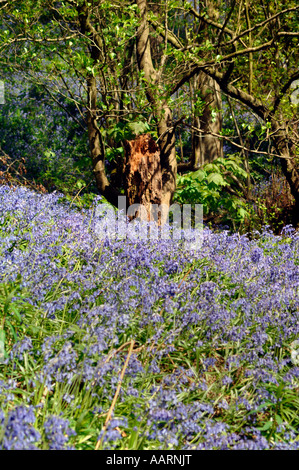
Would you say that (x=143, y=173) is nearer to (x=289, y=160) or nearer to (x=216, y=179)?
(x=216, y=179)

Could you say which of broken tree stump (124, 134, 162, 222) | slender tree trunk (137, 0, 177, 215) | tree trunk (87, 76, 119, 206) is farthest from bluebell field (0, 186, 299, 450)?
tree trunk (87, 76, 119, 206)

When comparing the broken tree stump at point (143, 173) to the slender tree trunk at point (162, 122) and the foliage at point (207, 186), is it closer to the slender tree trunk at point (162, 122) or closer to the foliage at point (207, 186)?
the slender tree trunk at point (162, 122)

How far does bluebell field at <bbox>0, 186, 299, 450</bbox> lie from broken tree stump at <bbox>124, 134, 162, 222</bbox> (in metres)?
2.23

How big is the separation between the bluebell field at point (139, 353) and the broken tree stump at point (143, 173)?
7.33 feet

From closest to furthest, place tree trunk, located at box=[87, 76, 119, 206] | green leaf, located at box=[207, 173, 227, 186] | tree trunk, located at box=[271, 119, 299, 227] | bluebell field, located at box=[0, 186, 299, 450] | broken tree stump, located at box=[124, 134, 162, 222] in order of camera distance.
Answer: bluebell field, located at box=[0, 186, 299, 450], broken tree stump, located at box=[124, 134, 162, 222], green leaf, located at box=[207, 173, 227, 186], tree trunk, located at box=[87, 76, 119, 206], tree trunk, located at box=[271, 119, 299, 227]

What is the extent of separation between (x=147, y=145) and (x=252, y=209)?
8.40ft

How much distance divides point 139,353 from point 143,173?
374 cm

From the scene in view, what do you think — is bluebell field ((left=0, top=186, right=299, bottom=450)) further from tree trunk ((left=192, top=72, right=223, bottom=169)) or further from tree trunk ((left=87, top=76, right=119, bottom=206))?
tree trunk ((left=192, top=72, right=223, bottom=169))

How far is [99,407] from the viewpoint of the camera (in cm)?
244

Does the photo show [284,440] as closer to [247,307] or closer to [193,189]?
[247,307]

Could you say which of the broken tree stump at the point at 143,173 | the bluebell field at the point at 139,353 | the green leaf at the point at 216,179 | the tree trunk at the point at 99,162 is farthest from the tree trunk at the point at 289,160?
the bluebell field at the point at 139,353

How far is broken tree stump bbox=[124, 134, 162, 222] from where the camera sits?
6391 mm

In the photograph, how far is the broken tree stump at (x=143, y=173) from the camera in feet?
21.0
